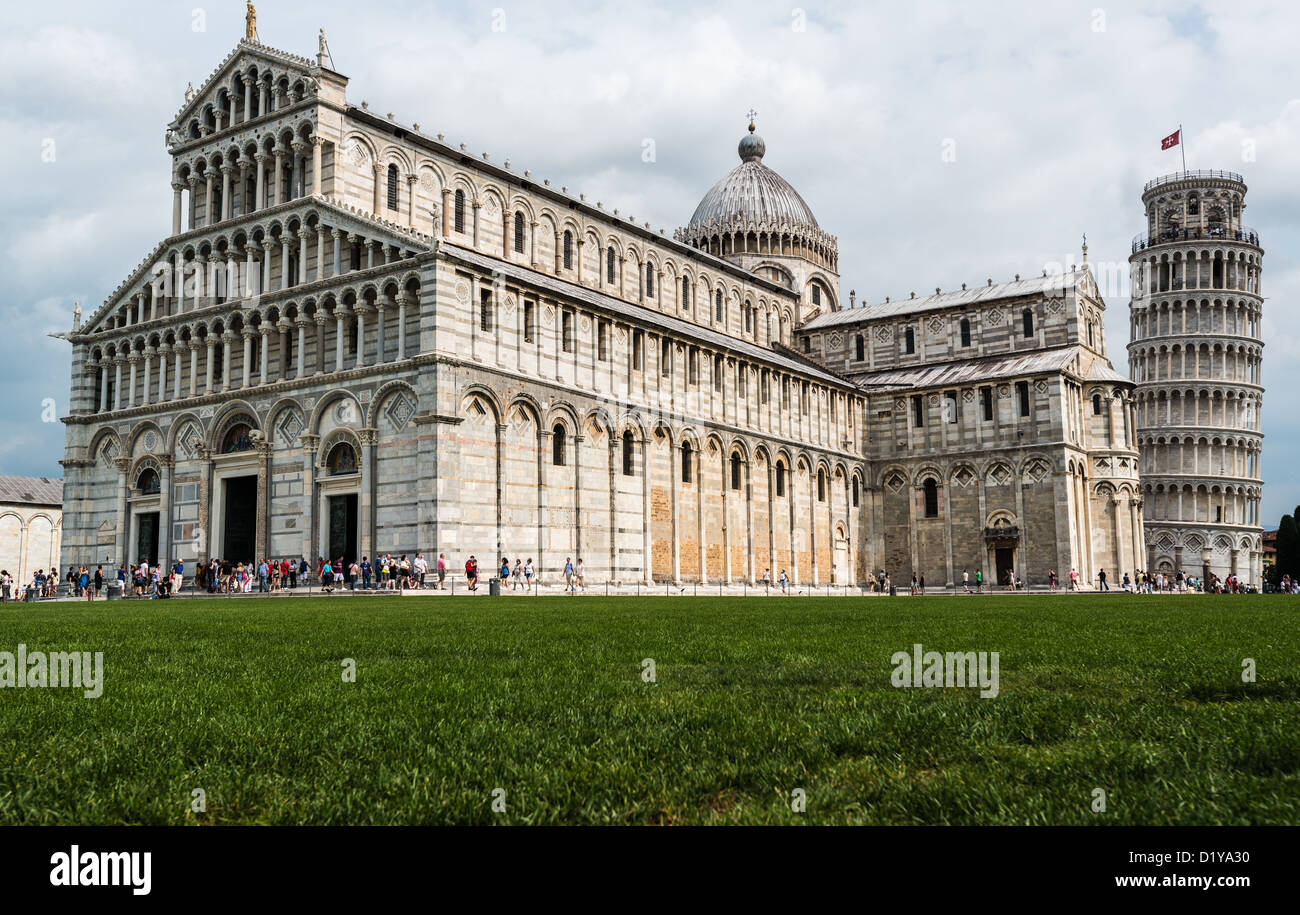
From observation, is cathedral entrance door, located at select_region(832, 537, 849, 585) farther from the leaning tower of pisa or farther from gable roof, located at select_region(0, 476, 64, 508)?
gable roof, located at select_region(0, 476, 64, 508)

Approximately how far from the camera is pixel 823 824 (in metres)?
3.69

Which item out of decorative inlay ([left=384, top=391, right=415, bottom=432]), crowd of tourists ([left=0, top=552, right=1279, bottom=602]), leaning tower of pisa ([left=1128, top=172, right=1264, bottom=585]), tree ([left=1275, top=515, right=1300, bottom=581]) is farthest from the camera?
leaning tower of pisa ([left=1128, top=172, right=1264, bottom=585])

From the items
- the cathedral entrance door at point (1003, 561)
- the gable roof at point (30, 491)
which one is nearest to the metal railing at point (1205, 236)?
the cathedral entrance door at point (1003, 561)

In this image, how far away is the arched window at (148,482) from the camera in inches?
1817

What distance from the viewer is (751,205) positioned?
72.1 m

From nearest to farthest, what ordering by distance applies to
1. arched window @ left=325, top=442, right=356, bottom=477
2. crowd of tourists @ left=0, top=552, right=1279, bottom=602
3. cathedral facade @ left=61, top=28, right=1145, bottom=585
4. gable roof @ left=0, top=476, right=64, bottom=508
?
crowd of tourists @ left=0, top=552, right=1279, bottom=602 < cathedral facade @ left=61, top=28, right=1145, bottom=585 < arched window @ left=325, top=442, right=356, bottom=477 < gable roof @ left=0, top=476, right=64, bottom=508

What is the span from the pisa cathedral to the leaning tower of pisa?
25325mm

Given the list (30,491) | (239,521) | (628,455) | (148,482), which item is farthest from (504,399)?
(30,491)

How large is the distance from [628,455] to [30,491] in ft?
158

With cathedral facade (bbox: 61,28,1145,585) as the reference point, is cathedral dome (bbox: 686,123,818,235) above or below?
above

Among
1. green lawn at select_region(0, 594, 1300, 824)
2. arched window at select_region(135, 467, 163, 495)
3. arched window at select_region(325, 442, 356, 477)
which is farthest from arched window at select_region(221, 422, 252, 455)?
green lawn at select_region(0, 594, 1300, 824)

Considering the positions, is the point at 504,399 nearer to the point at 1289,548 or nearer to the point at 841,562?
the point at 841,562

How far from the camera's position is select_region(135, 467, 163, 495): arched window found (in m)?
46.1
